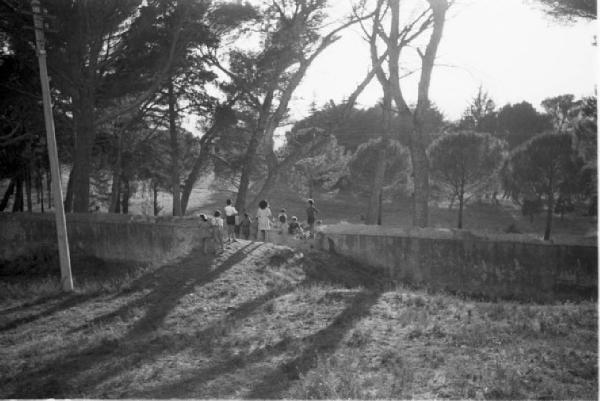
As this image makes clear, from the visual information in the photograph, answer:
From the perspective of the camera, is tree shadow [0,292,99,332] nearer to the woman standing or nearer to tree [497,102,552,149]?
the woman standing

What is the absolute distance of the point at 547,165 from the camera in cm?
3303

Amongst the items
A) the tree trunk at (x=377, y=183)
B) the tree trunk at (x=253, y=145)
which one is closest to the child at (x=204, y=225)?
the tree trunk at (x=253, y=145)

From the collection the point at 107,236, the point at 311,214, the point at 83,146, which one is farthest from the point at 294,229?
the point at 83,146

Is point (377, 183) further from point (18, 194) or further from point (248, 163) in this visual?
point (18, 194)

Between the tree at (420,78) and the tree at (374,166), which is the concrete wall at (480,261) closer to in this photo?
the tree at (420,78)

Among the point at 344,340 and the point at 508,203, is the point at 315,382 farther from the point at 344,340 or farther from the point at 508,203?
the point at 508,203

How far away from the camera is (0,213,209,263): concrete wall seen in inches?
612

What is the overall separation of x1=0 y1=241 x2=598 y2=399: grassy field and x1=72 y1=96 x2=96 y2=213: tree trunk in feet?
27.7

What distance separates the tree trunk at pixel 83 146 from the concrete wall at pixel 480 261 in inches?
398

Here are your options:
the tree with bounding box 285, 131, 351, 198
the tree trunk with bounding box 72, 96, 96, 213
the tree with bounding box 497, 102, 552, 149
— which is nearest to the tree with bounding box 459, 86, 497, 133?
the tree with bounding box 497, 102, 552, 149

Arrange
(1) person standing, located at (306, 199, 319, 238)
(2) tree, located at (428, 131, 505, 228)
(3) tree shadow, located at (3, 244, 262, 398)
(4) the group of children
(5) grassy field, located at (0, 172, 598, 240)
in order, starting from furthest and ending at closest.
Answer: (5) grassy field, located at (0, 172, 598, 240)
(2) tree, located at (428, 131, 505, 228)
(1) person standing, located at (306, 199, 319, 238)
(4) the group of children
(3) tree shadow, located at (3, 244, 262, 398)

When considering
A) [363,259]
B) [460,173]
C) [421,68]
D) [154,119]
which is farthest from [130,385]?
[460,173]

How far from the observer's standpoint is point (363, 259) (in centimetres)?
1484

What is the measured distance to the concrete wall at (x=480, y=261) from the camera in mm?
12207
